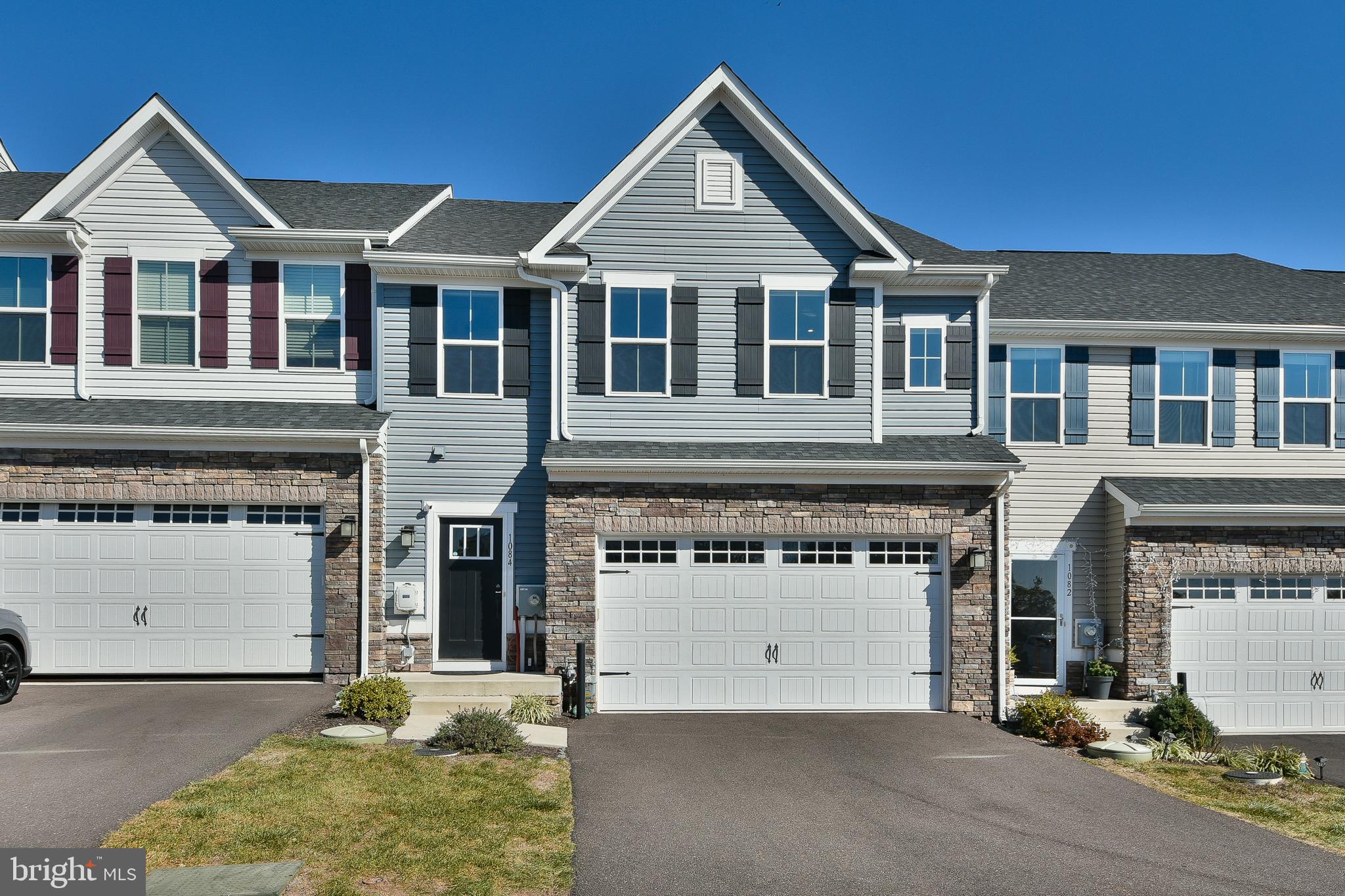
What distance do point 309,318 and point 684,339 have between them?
5.62m

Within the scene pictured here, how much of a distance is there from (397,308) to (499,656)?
535cm

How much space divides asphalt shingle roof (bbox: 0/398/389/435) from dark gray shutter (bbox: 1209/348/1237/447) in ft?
44.2

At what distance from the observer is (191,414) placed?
14.3 meters

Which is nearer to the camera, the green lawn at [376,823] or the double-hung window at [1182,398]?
the green lawn at [376,823]

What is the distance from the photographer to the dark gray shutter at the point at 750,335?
50.4 feet

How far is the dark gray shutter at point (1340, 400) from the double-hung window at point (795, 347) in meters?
9.28

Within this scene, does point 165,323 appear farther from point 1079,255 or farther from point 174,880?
point 1079,255

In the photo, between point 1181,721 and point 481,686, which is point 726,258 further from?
point 1181,721

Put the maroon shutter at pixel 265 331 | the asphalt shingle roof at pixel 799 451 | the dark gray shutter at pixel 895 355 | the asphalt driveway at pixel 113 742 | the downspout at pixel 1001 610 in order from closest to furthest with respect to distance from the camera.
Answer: the asphalt driveway at pixel 113 742 → the asphalt shingle roof at pixel 799 451 → the downspout at pixel 1001 610 → the maroon shutter at pixel 265 331 → the dark gray shutter at pixel 895 355

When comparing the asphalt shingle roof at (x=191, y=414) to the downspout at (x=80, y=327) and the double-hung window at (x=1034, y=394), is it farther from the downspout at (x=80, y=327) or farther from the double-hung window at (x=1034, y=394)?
the double-hung window at (x=1034, y=394)

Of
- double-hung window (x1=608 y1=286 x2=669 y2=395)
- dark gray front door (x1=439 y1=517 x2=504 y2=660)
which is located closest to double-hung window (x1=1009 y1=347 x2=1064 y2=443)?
double-hung window (x1=608 y1=286 x2=669 y2=395)

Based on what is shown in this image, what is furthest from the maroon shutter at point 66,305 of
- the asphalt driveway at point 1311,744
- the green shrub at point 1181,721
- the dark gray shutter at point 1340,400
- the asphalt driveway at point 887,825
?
the dark gray shutter at point 1340,400

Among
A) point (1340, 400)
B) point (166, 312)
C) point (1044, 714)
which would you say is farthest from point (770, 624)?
point (1340, 400)

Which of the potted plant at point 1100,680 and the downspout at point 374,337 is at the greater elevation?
the downspout at point 374,337
